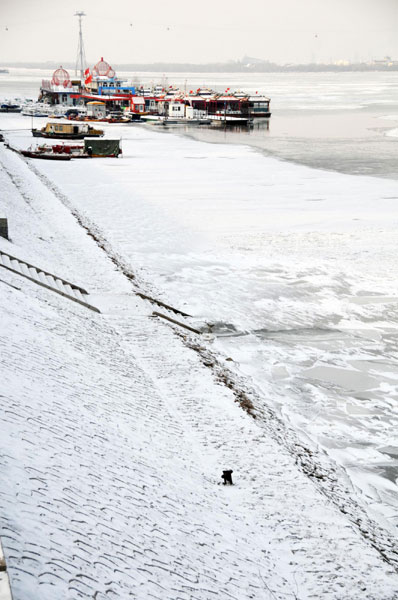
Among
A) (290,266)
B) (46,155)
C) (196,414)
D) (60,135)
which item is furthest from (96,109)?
(196,414)

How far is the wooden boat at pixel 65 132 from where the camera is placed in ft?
204

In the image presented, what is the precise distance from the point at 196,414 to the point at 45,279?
706 cm

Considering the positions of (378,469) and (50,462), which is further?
(378,469)

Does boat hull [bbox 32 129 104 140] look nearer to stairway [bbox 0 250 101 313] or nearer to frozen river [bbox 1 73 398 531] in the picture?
frozen river [bbox 1 73 398 531]

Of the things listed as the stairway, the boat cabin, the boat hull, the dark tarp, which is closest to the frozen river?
the dark tarp

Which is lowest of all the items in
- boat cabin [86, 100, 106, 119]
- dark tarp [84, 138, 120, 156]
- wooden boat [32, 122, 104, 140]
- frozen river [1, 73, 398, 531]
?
frozen river [1, 73, 398, 531]

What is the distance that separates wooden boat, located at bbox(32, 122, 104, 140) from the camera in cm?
6222

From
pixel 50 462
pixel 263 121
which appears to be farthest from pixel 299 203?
pixel 263 121

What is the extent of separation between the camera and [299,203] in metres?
31.7

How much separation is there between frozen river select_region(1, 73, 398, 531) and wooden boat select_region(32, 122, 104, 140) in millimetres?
15132

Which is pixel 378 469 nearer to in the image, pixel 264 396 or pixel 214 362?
pixel 264 396

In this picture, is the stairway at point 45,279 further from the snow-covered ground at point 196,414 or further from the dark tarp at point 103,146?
the dark tarp at point 103,146

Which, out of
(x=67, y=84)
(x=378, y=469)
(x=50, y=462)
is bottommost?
(x=378, y=469)

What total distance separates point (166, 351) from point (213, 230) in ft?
42.4
